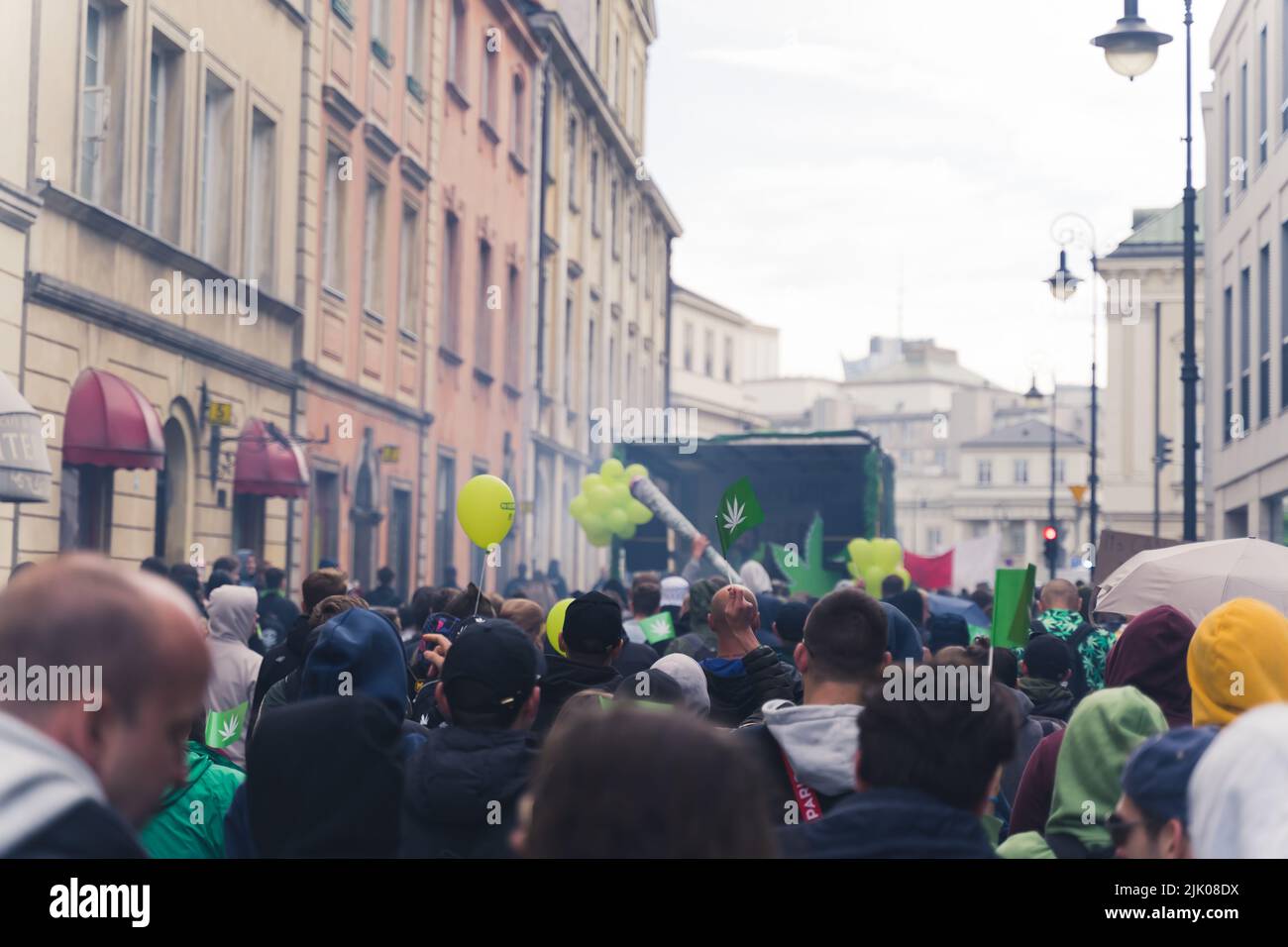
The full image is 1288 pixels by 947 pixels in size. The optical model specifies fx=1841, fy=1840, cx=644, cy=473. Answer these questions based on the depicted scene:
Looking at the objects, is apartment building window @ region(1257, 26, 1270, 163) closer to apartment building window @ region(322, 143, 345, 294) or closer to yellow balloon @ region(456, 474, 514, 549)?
apartment building window @ region(322, 143, 345, 294)

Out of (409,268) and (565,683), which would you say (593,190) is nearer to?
(409,268)

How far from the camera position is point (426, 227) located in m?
29.5

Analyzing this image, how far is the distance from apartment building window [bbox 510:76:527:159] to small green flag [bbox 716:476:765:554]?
26.2m

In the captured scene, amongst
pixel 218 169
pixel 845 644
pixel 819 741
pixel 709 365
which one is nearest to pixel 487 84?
pixel 218 169

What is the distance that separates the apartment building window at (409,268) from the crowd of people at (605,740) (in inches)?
799

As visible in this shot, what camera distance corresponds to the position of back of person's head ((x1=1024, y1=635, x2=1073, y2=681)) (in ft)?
25.6

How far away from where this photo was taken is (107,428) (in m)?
16.2

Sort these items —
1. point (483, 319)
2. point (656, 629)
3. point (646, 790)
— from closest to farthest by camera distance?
point (646, 790)
point (656, 629)
point (483, 319)

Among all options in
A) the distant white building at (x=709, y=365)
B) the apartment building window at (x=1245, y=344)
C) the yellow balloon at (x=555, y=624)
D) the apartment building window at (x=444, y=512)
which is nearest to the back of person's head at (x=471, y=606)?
the yellow balloon at (x=555, y=624)

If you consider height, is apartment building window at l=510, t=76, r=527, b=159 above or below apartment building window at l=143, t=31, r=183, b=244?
above

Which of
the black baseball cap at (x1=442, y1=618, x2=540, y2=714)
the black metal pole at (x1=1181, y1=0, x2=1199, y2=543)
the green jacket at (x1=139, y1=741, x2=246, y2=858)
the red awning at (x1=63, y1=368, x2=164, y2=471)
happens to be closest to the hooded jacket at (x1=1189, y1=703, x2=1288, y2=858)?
the black baseball cap at (x1=442, y1=618, x2=540, y2=714)

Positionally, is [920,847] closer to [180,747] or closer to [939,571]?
[180,747]

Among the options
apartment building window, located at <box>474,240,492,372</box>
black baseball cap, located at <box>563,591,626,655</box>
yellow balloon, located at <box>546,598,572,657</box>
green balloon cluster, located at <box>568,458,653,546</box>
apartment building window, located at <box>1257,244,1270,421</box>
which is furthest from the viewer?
apartment building window, located at <box>474,240,492,372</box>

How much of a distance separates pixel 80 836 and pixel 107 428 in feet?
47.7
